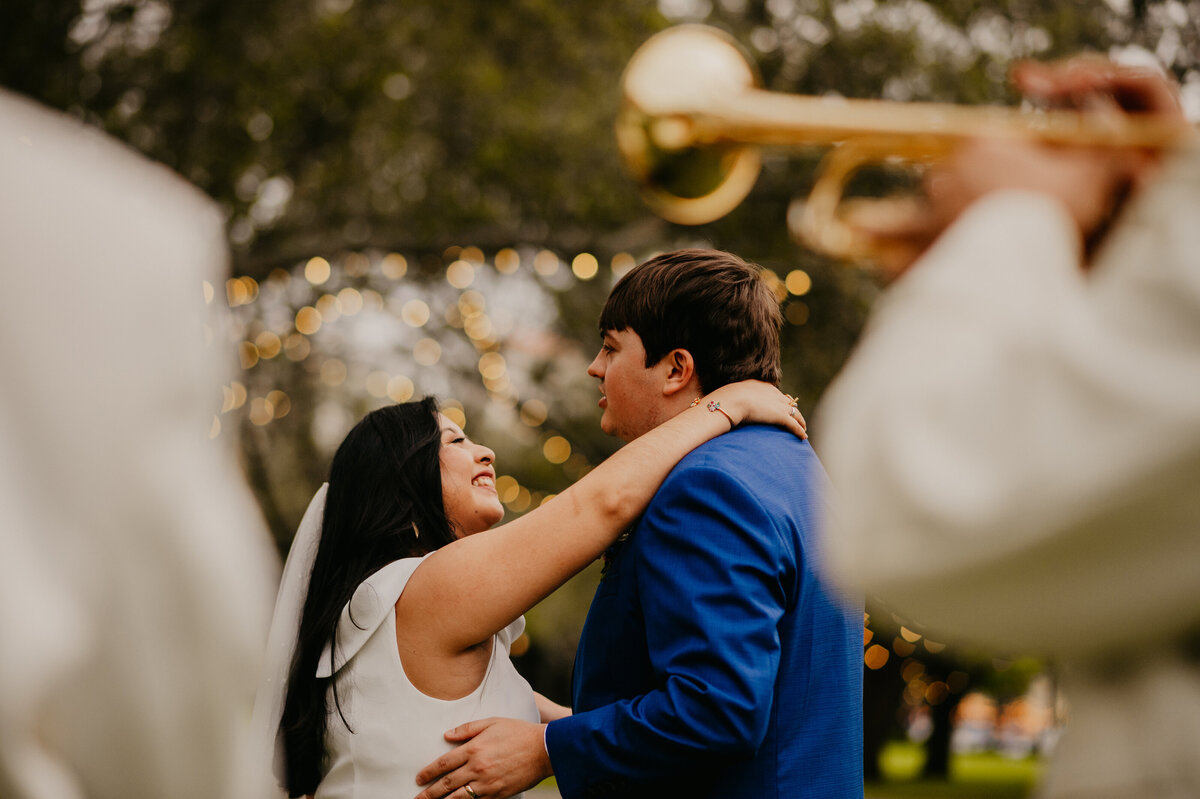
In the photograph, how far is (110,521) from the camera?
1.01 meters

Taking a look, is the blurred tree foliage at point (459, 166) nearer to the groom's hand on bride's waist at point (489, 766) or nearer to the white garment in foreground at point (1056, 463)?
the groom's hand on bride's waist at point (489, 766)

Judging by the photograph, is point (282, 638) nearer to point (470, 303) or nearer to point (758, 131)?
point (758, 131)

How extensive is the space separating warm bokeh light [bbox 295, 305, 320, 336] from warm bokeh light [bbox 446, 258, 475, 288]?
122cm

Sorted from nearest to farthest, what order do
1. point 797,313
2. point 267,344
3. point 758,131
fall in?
point 758,131 < point 267,344 < point 797,313

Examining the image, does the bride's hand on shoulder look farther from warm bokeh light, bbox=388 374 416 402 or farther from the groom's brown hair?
warm bokeh light, bbox=388 374 416 402

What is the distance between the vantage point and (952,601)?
1115mm

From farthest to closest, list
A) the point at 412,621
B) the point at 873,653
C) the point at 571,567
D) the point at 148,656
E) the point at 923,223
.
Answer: the point at 873,653 < the point at 412,621 < the point at 571,567 < the point at 923,223 < the point at 148,656

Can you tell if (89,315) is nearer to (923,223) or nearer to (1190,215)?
(923,223)

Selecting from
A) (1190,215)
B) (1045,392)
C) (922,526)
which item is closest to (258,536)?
(922,526)

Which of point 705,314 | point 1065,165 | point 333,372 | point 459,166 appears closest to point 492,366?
point 333,372

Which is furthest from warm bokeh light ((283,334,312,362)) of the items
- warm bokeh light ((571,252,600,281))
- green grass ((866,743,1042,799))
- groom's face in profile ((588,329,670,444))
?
green grass ((866,743,1042,799))

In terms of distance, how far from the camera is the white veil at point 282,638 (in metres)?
2.81

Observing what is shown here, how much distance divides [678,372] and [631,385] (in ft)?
0.46

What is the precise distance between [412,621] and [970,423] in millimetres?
1890
